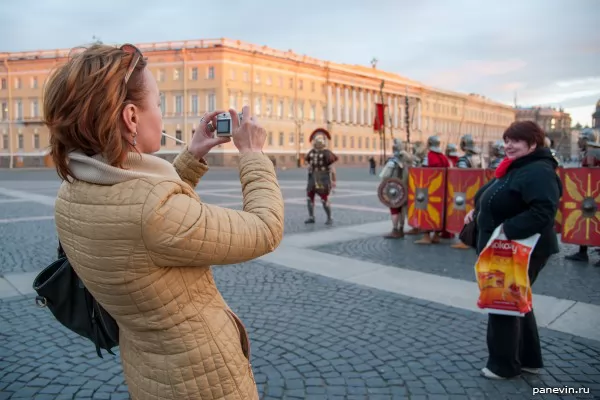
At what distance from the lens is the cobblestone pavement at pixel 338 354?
3178 millimetres

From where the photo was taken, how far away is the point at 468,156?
9.28 metres

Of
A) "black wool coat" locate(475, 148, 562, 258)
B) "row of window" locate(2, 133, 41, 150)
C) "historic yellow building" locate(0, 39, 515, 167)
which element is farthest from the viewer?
"row of window" locate(2, 133, 41, 150)

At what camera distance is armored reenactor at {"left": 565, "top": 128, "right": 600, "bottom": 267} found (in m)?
7.25

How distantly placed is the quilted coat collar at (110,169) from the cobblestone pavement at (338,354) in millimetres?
2155

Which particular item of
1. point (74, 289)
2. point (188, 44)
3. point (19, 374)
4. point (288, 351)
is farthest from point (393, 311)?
point (188, 44)

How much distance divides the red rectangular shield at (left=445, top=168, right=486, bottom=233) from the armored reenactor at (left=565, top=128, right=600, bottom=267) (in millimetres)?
1517

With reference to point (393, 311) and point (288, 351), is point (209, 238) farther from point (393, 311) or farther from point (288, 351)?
point (393, 311)

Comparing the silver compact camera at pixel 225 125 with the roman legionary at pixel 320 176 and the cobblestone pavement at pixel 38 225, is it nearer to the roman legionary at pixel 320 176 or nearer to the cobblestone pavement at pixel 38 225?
the cobblestone pavement at pixel 38 225

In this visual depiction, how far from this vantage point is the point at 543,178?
3152 millimetres

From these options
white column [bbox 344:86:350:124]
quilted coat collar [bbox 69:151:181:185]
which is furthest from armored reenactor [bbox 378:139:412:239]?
white column [bbox 344:86:350:124]

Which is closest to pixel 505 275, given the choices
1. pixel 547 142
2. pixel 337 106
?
pixel 547 142

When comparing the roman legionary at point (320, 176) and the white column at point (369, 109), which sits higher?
the white column at point (369, 109)

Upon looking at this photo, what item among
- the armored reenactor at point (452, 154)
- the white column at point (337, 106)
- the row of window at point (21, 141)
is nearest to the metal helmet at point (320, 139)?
the armored reenactor at point (452, 154)

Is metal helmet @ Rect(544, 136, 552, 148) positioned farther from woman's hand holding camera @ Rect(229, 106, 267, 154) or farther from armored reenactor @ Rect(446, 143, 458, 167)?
woman's hand holding camera @ Rect(229, 106, 267, 154)
